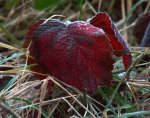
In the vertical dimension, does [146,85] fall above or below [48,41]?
below

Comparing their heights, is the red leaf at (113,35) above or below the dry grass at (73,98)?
above

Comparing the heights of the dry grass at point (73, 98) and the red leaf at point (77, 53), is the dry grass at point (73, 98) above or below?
below

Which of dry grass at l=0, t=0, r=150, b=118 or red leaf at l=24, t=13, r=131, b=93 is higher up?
red leaf at l=24, t=13, r=131, b=93

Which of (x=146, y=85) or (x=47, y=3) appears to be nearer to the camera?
(x=146, y=85)

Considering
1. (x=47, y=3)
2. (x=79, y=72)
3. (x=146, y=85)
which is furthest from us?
(x=47, y=3)

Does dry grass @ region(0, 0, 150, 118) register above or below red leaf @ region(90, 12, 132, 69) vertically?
below

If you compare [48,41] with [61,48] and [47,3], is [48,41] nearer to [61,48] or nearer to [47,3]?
[61,48]

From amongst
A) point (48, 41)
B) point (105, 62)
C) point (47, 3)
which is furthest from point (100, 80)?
point (47, 3)

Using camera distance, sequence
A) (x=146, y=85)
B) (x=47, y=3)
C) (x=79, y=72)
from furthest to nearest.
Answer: (x=47, y=3) < (x=146, y=85) < (x=79, y=72)
